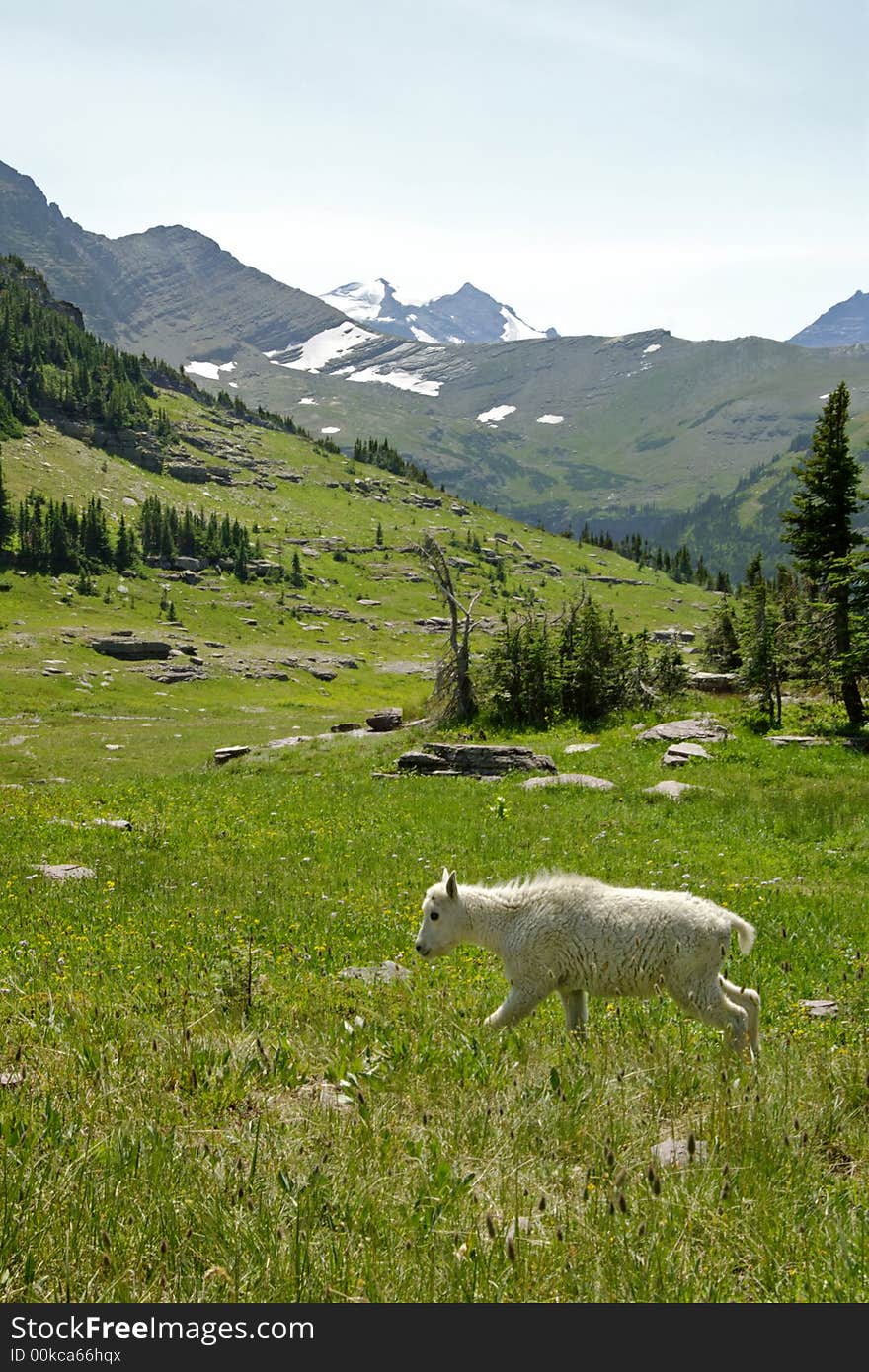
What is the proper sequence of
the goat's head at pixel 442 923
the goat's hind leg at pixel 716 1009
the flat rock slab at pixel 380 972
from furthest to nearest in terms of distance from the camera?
1. the flat rock slab at pixel 380 972
2. the goat's head at pixel 442 923
3. the goat's hind leg at pixel 716 1009

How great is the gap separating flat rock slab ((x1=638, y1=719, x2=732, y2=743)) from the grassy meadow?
7.75 m

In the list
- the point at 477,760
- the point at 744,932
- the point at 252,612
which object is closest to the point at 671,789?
the point at 477,760

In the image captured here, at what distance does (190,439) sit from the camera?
19900 cm

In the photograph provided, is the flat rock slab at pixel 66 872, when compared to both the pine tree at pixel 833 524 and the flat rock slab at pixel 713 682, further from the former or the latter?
the flat rock slab at pixel 713 682

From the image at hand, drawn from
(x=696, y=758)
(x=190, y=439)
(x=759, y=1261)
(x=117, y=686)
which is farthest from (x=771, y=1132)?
(x=190, y=439)

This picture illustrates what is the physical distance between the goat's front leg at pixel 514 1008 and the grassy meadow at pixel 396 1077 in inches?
7.7

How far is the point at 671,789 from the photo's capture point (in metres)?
24.4

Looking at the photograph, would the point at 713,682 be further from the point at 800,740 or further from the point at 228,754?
the point at 228,754

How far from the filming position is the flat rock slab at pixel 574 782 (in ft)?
84.4

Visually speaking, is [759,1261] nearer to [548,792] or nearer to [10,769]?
[548,792]

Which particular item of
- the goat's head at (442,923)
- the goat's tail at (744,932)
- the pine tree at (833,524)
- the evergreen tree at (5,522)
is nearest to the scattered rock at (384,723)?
the pine tree at (833,524)

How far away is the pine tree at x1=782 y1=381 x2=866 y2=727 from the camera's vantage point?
107ft

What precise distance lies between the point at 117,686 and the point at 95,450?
118794 mm

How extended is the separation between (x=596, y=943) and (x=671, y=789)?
57.6 ft
